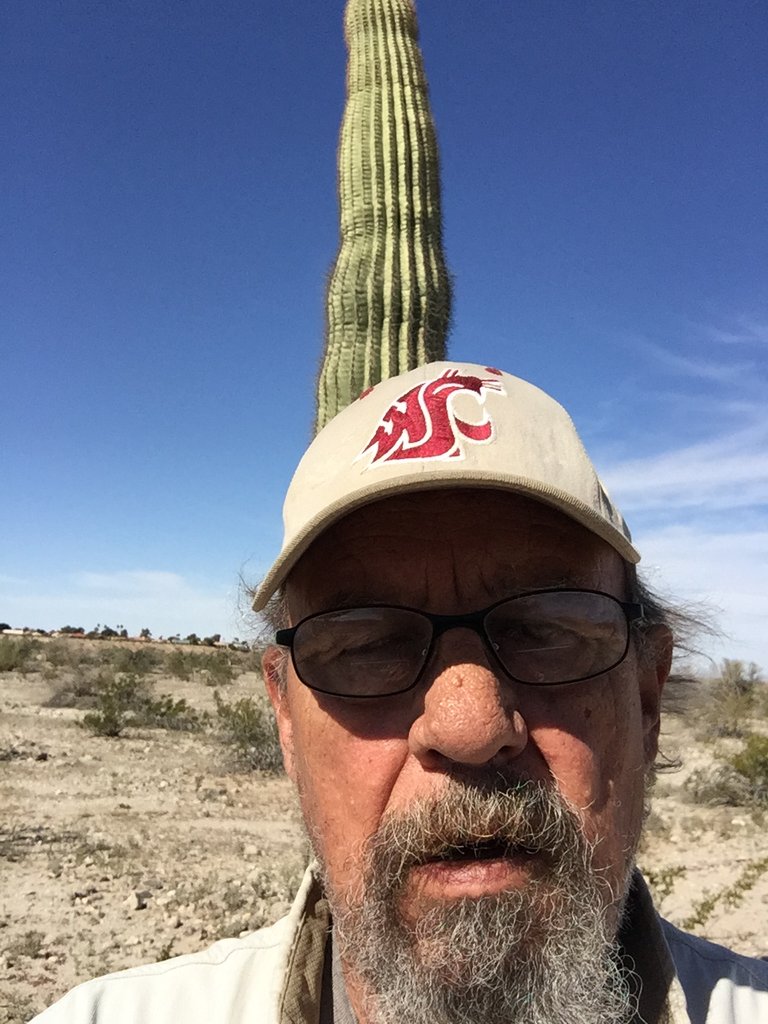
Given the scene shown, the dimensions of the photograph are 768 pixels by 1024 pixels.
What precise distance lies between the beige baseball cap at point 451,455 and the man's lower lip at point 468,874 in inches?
26.2

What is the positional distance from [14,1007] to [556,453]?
4.95m

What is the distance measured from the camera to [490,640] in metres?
1.55

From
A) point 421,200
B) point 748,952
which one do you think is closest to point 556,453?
point 421,200

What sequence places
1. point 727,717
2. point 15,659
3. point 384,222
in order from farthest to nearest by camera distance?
point 15,659, point 727,717, point 384,222

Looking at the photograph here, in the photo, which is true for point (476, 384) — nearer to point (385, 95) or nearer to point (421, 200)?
point (421, 200)

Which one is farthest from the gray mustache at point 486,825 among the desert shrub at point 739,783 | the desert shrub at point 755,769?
the desert shrub at point 755,769

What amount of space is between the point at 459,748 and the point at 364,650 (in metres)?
0.29

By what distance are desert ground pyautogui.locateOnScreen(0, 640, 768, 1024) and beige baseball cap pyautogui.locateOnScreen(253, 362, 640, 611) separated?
1.89 meters

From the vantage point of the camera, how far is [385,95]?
561 centimetres

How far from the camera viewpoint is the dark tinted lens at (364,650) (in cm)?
157

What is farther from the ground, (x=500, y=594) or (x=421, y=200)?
(x=421, y=200)

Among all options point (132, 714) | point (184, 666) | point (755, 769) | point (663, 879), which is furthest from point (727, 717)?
point (184, 666)

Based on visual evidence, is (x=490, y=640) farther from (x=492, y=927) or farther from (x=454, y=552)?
(x=492, y=927)

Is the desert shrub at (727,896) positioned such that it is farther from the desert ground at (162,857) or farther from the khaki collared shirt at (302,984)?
the khaki collared shirt at (302,984)
